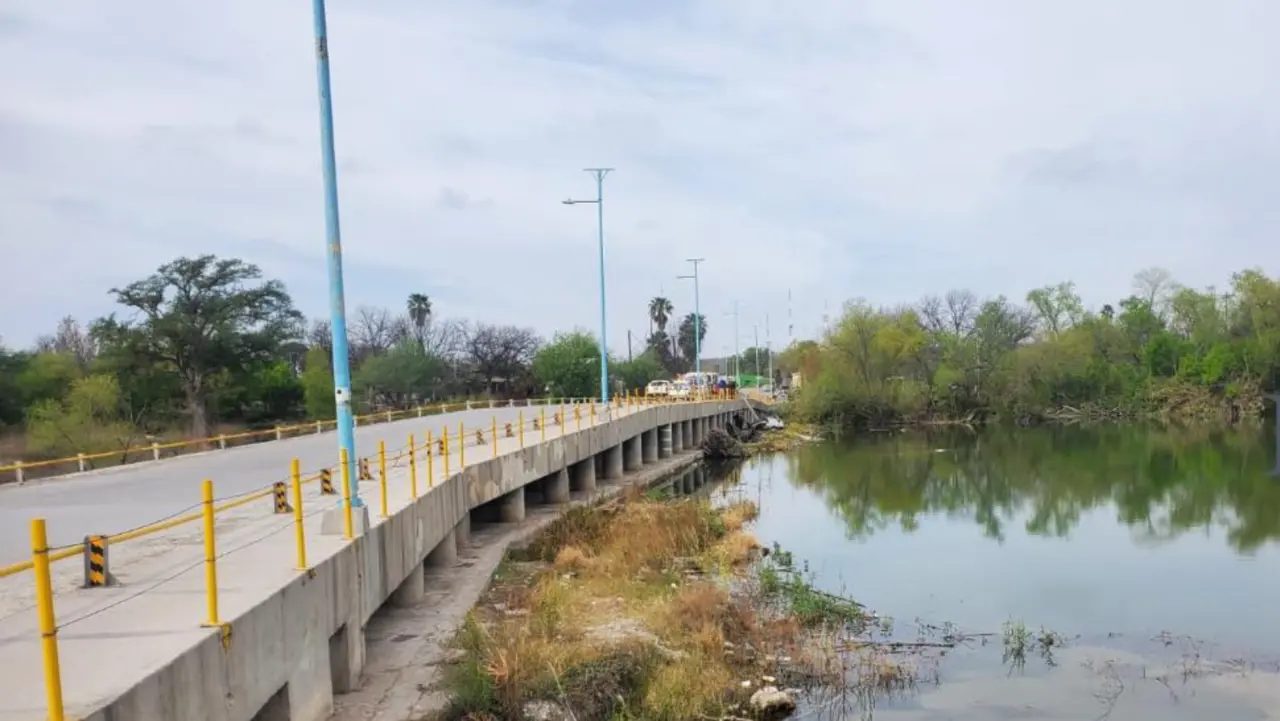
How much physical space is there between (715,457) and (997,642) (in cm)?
3860

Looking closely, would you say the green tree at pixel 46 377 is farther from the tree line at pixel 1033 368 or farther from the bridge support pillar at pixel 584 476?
the tree line at pixel 1033 368

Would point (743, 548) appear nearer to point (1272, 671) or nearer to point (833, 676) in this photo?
point (833, 676)

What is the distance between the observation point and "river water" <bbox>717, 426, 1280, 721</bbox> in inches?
526

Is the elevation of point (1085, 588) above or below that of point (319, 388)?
below

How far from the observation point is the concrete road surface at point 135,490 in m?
13.8

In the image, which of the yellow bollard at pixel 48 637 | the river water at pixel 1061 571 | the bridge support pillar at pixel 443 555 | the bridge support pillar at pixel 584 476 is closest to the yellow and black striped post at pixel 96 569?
the yellow bollard at pixel 48 637

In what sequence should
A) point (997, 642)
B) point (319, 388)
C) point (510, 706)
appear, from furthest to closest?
point (319, 388)
point (997, 642)
point (510, 706)

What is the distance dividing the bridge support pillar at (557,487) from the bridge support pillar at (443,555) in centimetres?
1034

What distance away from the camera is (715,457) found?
178 ft

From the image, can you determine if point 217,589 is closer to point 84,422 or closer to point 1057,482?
point 1057,482

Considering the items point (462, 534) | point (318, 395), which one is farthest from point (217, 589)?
point (318, 395)

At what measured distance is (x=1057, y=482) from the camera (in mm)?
38750

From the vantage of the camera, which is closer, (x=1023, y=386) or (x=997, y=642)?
(x=997, y=642)

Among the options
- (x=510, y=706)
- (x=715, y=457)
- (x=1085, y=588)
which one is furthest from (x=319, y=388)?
(x=510, y=706)
